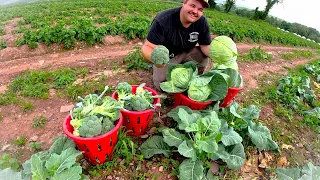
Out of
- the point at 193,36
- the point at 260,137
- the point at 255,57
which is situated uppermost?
the point at 193,36

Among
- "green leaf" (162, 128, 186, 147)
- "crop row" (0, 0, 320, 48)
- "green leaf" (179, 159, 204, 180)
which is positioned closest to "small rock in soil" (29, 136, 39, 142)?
"green leaf" (162, 128, 186, 147)

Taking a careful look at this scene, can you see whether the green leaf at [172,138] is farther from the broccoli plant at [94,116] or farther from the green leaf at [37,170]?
the green leaf at [37,170]

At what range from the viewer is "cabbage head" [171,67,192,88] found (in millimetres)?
3416

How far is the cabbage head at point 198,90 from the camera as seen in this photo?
10.6ft

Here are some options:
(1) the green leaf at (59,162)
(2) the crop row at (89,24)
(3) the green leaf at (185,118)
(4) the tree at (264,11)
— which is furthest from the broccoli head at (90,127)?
(4) the tree at (264,11)

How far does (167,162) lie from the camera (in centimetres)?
310

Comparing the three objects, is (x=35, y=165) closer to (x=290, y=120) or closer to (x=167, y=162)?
(x=167, y=162)

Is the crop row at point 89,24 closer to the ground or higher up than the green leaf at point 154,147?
higher up

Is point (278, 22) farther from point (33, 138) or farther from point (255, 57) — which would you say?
point (33, 138)

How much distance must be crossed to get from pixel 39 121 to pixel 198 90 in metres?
2.62

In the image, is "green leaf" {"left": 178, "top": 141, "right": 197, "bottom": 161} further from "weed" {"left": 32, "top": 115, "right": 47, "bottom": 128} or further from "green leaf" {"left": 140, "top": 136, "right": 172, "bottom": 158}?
"weed" {"left": 32, "top": 115, "right": 47, "bottom": 128}

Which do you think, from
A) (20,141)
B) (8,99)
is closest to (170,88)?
(20,141)

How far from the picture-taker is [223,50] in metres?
3.72

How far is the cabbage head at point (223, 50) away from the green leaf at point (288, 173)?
5.86 feet
